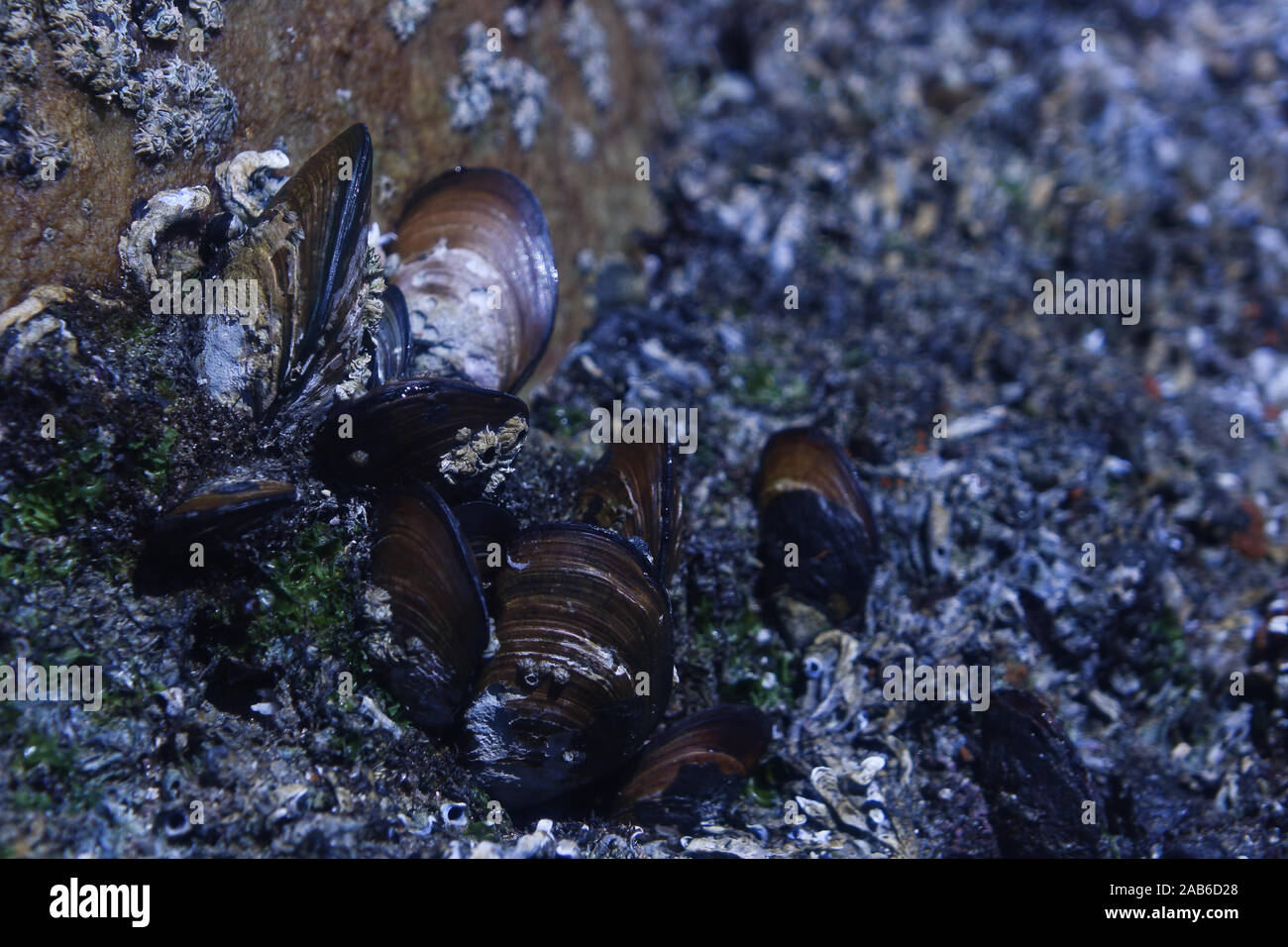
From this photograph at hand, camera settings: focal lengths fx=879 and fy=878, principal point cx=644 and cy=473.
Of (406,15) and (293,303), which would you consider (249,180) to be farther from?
(406,15)

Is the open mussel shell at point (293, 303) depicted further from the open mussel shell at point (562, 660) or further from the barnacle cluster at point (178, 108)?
the open mussel shell at point (562, 660)

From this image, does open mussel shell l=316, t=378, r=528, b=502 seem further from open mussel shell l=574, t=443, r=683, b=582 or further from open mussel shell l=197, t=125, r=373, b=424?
open mussel shell l=574, t=443, r=683, b=582

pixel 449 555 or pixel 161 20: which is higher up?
pixel 161 20

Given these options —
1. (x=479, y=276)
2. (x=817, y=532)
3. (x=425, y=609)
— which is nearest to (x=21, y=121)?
(x=479, y=276)

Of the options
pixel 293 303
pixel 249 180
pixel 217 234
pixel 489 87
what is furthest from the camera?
pixel 489 87

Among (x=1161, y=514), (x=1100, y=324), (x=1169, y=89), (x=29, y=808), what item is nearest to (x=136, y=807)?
(x=29, y=808)

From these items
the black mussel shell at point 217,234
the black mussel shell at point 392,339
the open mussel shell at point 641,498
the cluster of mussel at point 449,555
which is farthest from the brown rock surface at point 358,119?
the open mussel shell at point 641,498

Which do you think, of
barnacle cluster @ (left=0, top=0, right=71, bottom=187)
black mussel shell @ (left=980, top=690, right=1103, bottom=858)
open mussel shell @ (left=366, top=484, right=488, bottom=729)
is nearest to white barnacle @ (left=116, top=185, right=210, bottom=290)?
barnacle cluster @ (left=0, top=0, right=71, bottom=187)
